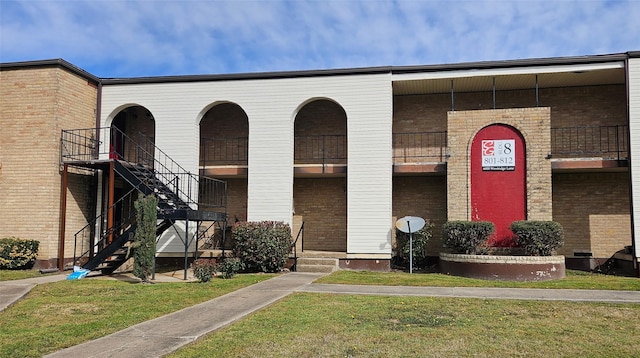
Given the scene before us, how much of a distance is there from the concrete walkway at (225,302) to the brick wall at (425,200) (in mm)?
4913

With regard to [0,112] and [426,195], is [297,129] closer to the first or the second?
[426,195]

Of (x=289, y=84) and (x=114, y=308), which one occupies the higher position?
(x=289, y=84)

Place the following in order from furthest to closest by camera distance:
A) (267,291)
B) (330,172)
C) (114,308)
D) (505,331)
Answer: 1. (330,172)
2. (267,291)
3. (114,308)
4. (505,331)

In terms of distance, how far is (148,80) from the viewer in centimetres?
1808

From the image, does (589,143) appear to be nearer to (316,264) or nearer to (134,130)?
(316,264)

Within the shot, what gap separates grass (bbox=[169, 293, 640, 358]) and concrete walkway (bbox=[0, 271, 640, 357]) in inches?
16.0

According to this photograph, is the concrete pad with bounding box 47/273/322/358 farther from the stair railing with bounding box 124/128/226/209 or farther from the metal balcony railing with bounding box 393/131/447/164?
the metal balcony railing with bounding box 393/131/447/164

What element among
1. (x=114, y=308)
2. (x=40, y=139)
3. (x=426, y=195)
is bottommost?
(x=114, y=308)

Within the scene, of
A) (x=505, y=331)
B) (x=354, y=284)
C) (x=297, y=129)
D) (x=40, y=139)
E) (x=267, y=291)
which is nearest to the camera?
(x=505, y=331)

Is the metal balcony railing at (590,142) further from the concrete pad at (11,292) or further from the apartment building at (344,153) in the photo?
the concrete pad at (11,292)

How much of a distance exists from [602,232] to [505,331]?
11350 millimetres

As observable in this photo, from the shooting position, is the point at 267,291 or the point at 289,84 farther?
the point at 289,84

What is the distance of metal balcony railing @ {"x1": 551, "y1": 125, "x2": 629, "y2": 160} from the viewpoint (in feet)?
55.9

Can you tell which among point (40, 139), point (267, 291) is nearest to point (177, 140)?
point (40, 139)
